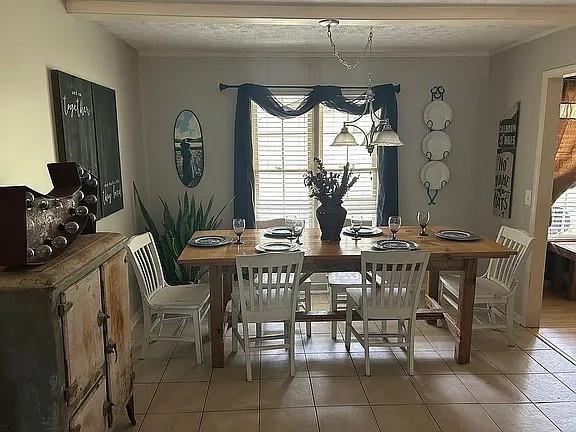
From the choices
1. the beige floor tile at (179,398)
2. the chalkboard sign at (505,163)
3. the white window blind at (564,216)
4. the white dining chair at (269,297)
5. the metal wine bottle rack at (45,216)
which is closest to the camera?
the metal wine bottle rack at (45,216)

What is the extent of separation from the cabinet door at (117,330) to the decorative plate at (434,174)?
3.41 m

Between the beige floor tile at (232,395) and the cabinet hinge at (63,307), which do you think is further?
the beige floor tile at (232,395)

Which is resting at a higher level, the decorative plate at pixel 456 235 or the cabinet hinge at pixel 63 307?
the cabinet hinge at pixel 63 307

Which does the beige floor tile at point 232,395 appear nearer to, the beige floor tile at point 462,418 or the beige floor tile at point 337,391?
the beige floor tile at point 337,391

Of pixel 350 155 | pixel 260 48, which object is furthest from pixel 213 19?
pixel 350 155

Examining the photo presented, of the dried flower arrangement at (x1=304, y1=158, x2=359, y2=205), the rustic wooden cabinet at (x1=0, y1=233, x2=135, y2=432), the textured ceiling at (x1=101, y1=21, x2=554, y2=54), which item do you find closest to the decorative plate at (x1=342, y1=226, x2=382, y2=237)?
the dried flower arrangement at (x1=304, y1=158, x2=359, y2=205)

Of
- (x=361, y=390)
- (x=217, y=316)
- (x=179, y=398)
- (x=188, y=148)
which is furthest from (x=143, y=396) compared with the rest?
(x=188, y=148)

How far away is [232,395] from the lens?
9.89 feet

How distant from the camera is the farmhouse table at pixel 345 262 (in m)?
3.21

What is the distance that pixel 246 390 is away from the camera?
3.07m

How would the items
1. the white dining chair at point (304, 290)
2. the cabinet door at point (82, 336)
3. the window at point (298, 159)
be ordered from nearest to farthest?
the cabinet door at point (82, 336) < the white dining chair at point (304, 290) < the window at point (298, 159)

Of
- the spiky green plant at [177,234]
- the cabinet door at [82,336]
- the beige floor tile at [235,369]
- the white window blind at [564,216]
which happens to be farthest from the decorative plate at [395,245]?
the white window blind at [564,216]

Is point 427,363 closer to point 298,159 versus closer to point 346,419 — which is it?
point 346,419

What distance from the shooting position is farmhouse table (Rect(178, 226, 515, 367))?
3.21 meters
